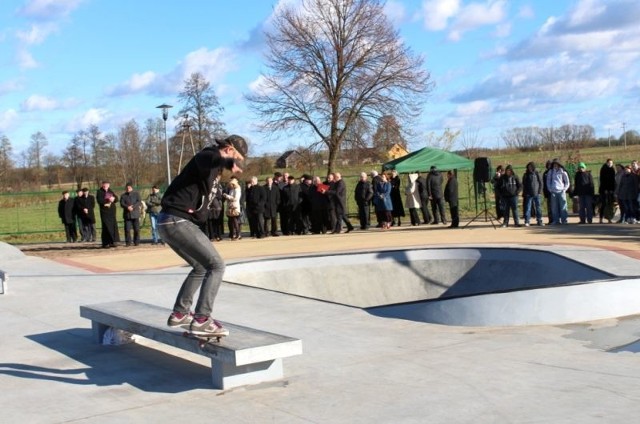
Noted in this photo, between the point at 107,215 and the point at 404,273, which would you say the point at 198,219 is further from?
the point at 107,215

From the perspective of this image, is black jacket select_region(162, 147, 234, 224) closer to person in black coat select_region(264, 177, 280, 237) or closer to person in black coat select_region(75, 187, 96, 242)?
person in black coat select_region(264, 177, 280, 237)

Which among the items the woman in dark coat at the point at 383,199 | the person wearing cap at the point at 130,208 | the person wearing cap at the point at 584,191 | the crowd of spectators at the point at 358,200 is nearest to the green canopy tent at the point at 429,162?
the crowd of spectators at the point at 358,200

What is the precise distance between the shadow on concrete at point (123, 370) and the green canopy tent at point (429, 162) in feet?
58.3

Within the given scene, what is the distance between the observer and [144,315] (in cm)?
776

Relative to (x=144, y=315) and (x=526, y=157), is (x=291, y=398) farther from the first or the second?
(x=526, y=157)

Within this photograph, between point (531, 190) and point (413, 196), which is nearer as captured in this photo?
point (531, 190)

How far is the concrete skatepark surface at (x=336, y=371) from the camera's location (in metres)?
5.79

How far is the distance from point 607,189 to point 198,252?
661 inches

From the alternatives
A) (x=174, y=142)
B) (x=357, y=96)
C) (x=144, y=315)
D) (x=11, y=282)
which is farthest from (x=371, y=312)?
(x=174, y=142)

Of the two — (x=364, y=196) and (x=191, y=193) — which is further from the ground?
(x=364, y=196)

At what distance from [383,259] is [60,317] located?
256 inches

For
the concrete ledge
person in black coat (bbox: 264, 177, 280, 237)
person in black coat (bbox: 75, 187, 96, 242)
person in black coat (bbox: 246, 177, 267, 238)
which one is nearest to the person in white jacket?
person in black coat (bbox: 264, 177, 280, 237)

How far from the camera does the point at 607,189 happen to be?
2080 cm

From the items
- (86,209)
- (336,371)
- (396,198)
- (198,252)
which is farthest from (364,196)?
(198,252)
